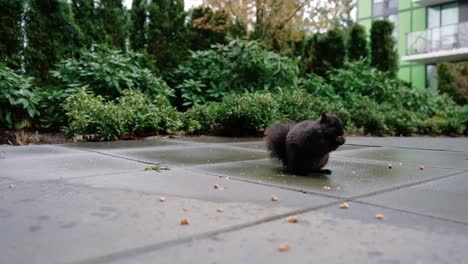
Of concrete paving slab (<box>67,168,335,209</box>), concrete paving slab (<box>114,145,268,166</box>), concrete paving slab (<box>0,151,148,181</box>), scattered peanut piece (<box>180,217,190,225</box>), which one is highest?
concrete paving slab (<box>114,145,268,166</box>)

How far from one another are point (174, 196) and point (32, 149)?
3137mm

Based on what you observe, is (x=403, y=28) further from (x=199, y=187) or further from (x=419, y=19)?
(x=199, y=187)

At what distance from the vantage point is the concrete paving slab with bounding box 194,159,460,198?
2647 mm

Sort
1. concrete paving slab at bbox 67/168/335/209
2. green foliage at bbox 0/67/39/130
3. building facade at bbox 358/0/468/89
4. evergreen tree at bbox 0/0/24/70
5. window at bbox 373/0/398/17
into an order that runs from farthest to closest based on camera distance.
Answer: window at bbox 373/0/398/17, building facade at bbox 358/0/468/89, evergreen tree at bbox 0/0/24/70, green foliage at bbox 0/67/39/130, concrete paving slab at bbox 67/168/335/209

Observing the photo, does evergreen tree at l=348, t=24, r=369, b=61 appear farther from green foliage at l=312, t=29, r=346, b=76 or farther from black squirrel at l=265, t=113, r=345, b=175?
black squirrel at l=265, t=113, r=345, b=175

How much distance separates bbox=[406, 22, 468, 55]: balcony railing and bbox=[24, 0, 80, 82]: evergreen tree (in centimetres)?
1778

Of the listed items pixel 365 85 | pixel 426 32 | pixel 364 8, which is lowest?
pixel 365 85

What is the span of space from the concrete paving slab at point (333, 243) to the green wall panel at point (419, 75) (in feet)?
77.0

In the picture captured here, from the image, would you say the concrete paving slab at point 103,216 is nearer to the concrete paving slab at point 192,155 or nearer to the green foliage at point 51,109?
the concrete paving slab at point 192,155

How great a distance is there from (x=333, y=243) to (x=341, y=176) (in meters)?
1.60

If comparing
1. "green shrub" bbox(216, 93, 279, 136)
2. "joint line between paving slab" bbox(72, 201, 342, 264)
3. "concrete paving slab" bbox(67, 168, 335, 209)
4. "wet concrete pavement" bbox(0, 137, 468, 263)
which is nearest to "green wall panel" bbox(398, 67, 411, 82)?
"green shrub" bbox(216, 93, 279, 136)

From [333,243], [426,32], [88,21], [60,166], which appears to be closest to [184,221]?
[333,243]

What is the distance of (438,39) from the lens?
67.4 ft

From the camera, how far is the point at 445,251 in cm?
150
